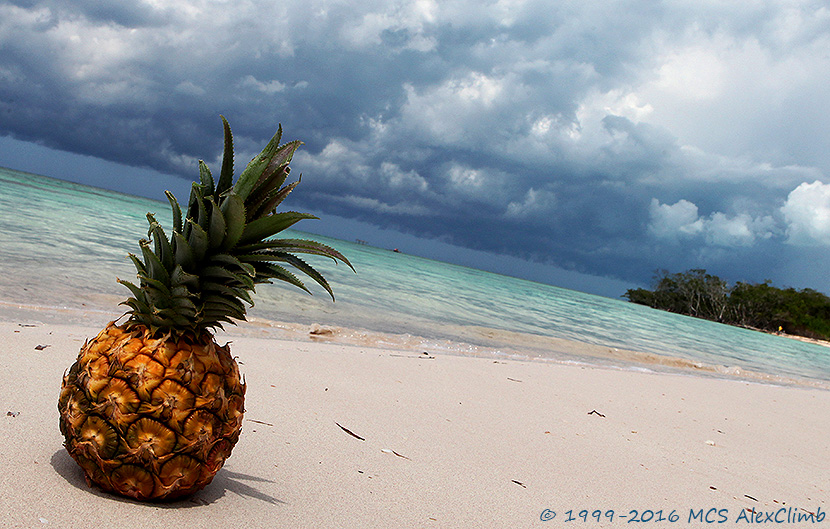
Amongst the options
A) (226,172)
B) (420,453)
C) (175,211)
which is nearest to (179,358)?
(175,211)

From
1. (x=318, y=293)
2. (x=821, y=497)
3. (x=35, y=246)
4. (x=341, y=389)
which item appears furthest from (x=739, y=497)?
(x=35, y=246)

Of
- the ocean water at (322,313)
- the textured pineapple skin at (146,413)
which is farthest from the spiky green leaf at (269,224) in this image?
the ocean water at (322,313)

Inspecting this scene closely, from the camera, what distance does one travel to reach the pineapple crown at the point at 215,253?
1.72m

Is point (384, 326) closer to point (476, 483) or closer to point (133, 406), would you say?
point (476, 483)

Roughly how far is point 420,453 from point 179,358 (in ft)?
5.69

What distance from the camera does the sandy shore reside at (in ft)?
6.46

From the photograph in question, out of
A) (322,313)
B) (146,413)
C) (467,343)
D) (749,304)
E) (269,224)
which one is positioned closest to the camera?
(146,413)

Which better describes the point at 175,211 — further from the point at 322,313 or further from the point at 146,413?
the point at 322,313

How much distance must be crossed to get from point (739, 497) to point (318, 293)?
37.1 ft

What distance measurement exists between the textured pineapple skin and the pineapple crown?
12cm

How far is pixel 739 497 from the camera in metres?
3.22

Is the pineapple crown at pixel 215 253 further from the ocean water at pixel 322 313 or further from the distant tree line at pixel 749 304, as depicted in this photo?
the distant tree line at pixel 749 304

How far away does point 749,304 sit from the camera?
81812 millimetres

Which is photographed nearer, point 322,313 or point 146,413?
point 146,413
